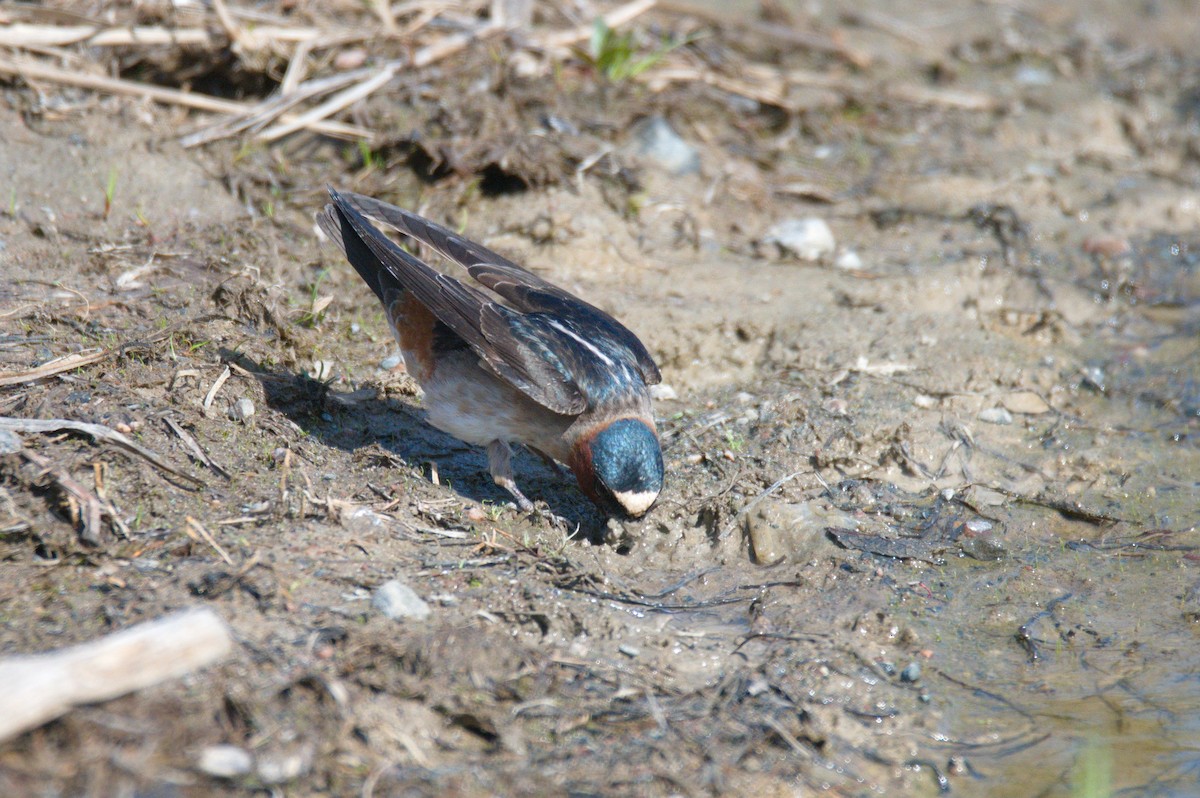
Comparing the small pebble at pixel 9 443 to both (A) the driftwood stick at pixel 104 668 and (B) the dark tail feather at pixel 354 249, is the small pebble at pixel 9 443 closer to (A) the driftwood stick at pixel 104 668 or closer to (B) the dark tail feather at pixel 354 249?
(A) the driftwood stick at pixel 104 668

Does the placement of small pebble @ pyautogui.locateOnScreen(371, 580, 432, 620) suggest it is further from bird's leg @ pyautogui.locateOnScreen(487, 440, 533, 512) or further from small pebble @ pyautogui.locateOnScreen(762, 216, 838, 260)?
small pebble @ pyautogui.locateOnScreen(762, 216, 838, 260)

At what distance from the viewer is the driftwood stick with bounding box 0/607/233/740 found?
251cm

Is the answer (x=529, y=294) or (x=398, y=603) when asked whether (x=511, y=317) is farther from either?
(x=398, y=603)

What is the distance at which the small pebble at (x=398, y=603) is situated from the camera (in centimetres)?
365

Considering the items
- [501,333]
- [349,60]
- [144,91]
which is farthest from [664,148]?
[144,91]

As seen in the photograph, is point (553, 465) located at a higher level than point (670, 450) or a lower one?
lower

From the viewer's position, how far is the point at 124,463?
4094 mm

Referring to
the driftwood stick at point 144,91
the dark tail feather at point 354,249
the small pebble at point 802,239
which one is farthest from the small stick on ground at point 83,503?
the small pebble at point 802,239

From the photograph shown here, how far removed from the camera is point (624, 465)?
4.52 metres

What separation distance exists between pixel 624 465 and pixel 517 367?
65cm

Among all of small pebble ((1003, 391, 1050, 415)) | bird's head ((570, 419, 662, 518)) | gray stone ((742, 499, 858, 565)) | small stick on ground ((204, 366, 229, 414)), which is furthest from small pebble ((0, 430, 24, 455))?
small pebble ((1003, 391, 1050, 415))

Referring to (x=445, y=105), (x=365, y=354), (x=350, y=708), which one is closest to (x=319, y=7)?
(x=445, y=105)

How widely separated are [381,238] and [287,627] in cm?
207

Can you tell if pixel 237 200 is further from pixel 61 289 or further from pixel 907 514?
pixel 907 514
